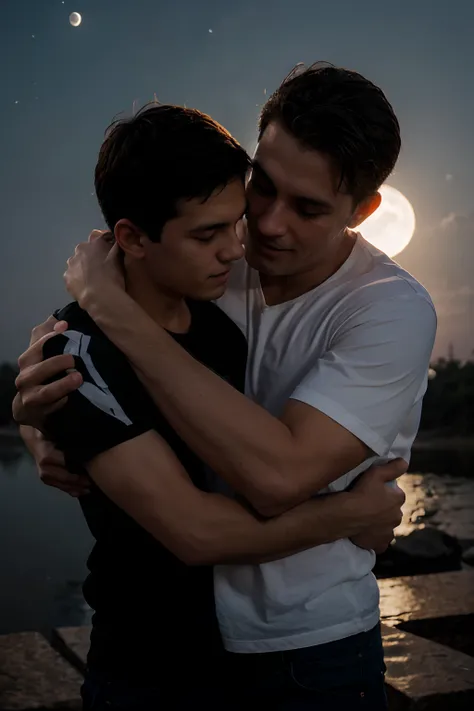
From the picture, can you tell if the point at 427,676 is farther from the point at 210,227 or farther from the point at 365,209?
the point at 210,227

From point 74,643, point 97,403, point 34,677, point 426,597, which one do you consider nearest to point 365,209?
point 97,403

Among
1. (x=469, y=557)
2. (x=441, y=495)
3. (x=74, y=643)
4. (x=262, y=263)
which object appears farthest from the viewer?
(x=441, y=495)

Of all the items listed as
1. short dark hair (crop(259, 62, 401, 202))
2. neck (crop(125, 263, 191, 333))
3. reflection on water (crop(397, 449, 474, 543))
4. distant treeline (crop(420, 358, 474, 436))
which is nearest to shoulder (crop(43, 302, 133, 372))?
neck (crop(125, 263, 191, 333))

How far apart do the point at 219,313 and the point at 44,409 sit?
47cm

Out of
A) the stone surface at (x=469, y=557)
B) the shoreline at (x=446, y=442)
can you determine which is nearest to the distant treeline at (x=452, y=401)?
the shoreline at (x=446, y=442)

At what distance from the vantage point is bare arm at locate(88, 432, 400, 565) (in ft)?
4.86

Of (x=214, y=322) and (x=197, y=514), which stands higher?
(x=214, y=322)

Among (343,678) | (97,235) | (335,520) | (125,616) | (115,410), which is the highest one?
(97,235)

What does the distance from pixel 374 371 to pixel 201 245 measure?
384mm

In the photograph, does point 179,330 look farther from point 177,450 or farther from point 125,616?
point 125,616

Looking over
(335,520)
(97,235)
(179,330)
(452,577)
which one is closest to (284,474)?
(335,520)

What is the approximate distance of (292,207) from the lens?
1.78m

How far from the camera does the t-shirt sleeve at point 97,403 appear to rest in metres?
1.48

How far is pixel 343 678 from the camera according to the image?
1.66m
